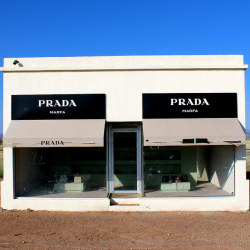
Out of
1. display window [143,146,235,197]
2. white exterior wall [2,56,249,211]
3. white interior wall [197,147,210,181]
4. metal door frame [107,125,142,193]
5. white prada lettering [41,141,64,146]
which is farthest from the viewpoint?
white interior wall [197,147,210,181]

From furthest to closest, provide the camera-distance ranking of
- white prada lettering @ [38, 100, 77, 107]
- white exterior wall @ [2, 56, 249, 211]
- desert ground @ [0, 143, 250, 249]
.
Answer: white prada lettering @ [38, 100, 77, 107] → white exterior wall @ [2, 56, 249, 211] → desert ground @ [0, 143, 250, 249]

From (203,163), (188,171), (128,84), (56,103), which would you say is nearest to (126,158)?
(188,171)

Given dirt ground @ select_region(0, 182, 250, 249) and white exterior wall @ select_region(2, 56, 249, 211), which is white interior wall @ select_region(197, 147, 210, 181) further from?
dirt ground @ select_region(0, 182, 250, 249)

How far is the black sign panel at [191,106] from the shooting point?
1007 cm

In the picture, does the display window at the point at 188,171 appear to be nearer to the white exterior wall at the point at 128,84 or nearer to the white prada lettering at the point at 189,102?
the white exterior wall at the point at 128,84

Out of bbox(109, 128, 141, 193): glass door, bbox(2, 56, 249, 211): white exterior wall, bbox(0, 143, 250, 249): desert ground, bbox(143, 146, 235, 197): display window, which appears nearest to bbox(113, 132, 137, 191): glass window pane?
bbox(109, 128, 141, 193): glass door

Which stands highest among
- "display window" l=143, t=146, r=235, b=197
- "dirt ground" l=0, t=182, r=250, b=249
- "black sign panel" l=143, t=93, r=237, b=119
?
"black sign panel" l=143, t=93, r=237, b=119

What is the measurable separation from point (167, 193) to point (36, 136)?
4.82m

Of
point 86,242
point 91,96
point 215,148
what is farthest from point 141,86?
point 86,242

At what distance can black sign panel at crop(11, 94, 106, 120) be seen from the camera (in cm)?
1009

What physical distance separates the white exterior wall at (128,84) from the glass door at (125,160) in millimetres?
711

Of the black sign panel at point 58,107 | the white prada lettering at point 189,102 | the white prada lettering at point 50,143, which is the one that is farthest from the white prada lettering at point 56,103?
the white prada lettering at point 189,102

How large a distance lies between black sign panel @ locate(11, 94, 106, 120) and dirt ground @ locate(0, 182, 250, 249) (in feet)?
10.5

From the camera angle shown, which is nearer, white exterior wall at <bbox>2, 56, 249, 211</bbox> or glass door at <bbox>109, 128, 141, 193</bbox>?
white exterior wall at <bbox>2, 56, 249, 211</bbox>
